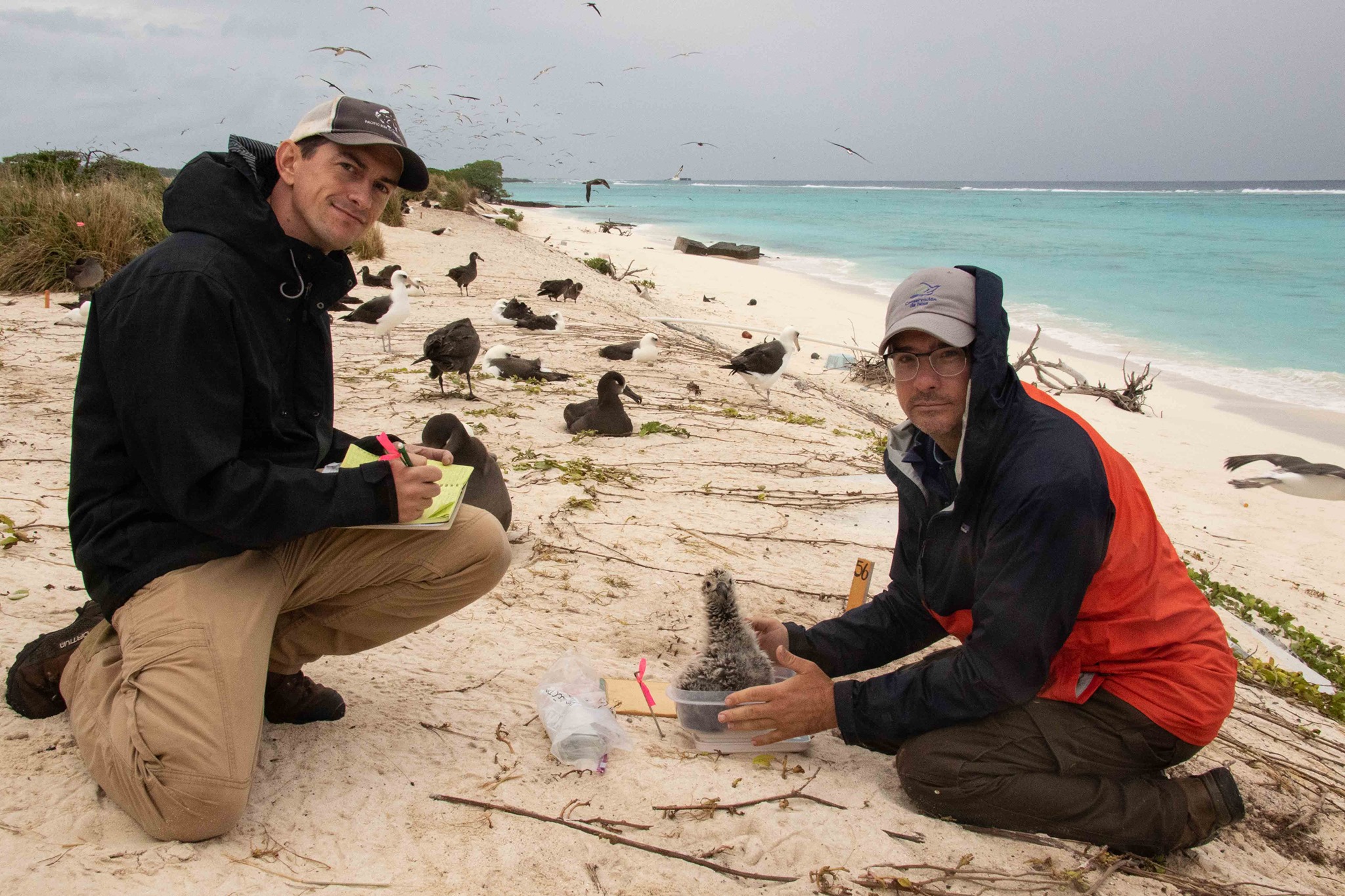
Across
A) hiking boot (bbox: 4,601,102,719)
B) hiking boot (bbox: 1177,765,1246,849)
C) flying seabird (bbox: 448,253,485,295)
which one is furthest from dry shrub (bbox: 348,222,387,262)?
hiking boot (bbox: 1177,765,1246,849)

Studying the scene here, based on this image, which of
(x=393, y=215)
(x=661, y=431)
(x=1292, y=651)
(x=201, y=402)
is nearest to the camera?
(x=201, y=402)

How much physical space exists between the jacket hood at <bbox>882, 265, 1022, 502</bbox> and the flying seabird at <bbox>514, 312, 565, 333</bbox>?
28.8ft

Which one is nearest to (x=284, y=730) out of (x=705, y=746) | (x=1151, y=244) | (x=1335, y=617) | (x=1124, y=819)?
(x=705, y=746)

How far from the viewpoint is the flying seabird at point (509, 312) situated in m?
10.8

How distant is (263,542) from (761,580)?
2381 millimetres

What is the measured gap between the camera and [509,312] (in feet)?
35.6

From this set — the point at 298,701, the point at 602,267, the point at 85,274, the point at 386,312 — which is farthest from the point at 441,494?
the point at 602,267

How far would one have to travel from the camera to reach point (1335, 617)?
476 centimetres

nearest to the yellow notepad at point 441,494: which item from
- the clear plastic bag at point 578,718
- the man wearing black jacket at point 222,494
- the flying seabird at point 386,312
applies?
the man wearing black jacket at point 222,494

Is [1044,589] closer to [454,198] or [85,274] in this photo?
[85,274]

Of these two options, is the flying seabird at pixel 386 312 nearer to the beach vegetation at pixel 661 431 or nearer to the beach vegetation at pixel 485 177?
the beach vegetation at pixel 661 431

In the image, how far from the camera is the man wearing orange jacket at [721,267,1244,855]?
88.3 inches

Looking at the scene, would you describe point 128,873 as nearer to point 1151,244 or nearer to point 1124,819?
point 1124,819

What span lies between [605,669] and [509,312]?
822cm
